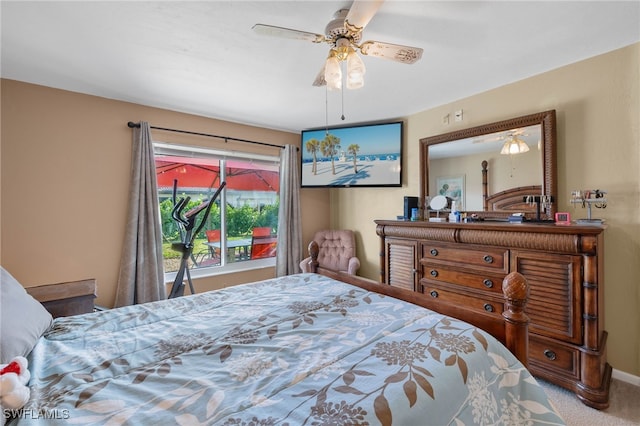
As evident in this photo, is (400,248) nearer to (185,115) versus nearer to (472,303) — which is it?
(472,303)

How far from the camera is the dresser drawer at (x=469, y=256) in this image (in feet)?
6.79

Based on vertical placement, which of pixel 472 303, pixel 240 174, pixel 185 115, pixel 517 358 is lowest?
pixel 472 303

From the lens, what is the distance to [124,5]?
59.1 inches

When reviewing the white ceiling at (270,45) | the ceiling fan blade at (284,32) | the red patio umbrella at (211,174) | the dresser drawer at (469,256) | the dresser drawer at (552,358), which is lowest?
the dresser drawer at (552,358)

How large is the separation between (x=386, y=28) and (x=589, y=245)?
1.87 metres

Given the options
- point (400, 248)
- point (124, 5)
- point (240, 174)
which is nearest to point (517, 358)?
point (400, 248)

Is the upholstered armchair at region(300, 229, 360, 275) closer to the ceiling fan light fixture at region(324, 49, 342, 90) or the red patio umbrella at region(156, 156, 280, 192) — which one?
the red patio umbrella at region(156, 156, 280, 192)

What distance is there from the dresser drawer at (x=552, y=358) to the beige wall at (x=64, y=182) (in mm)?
3754

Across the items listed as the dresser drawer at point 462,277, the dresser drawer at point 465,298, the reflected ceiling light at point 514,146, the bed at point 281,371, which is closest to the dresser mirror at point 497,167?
the reflected ceiling light at point 514,146

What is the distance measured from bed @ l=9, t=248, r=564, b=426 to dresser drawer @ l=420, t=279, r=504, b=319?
894 mm

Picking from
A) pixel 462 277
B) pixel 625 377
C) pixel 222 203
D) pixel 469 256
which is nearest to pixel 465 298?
pixel 462 277

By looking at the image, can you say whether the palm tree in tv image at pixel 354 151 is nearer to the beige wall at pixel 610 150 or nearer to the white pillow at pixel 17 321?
the beige wall at pixel 610 150

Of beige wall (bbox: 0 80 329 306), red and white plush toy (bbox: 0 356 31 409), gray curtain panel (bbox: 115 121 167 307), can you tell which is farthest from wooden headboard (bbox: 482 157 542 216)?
beige wall (bbox: 0 80 329 306)

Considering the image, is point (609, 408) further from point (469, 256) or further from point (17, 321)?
point (17, 321)
